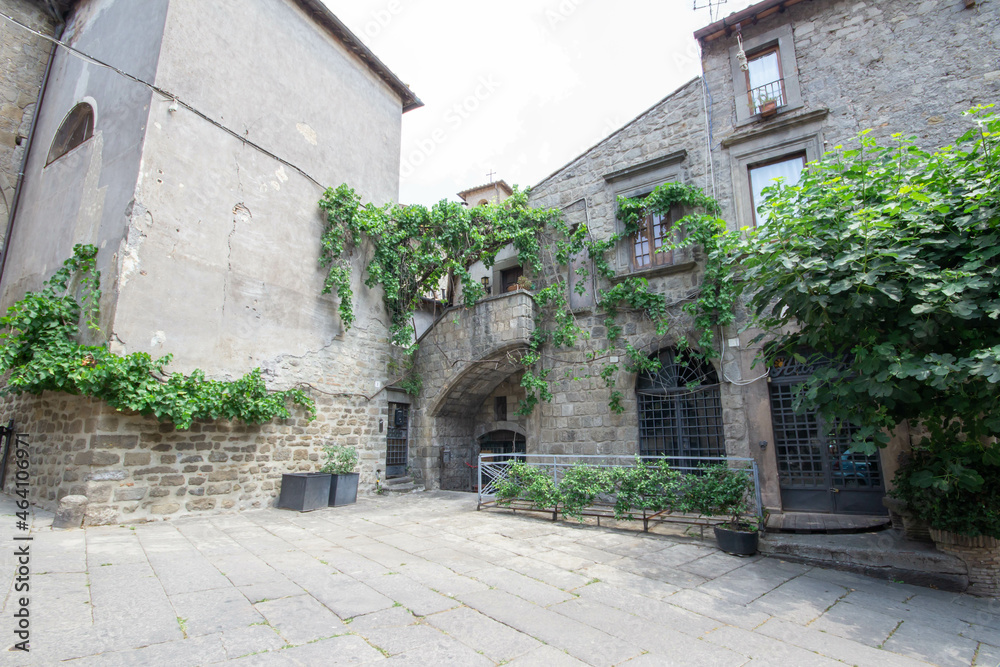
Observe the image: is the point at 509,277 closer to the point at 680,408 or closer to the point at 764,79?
the point at 680,408

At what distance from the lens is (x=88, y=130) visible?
805cm

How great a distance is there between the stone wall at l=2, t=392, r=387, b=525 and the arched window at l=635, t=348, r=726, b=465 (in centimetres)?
586

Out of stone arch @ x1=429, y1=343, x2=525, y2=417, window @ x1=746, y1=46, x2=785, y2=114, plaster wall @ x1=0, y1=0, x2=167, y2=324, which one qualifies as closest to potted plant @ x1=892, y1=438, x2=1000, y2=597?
window @ x1=746, y1=46, x2=785, y2=114

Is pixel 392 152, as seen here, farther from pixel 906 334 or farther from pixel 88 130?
pixel 906 334

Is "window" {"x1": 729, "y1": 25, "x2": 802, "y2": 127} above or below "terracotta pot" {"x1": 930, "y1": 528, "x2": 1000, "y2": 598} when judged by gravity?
above

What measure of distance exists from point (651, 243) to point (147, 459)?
8.44m

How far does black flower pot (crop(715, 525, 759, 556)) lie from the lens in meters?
5.20

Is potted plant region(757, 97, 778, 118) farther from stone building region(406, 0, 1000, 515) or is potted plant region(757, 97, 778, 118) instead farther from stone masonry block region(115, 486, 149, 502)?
stone masonry block region(115, 486, 149, 502)

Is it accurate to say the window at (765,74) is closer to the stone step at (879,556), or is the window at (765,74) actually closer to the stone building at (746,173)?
the stone building at (746,173)

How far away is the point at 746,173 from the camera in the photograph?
8.00 meters

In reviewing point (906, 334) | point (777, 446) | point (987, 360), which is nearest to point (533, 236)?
point (777, 446)

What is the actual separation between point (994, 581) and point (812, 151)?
6.00 metres

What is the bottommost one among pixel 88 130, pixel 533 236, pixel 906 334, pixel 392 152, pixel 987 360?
pixel 987 360

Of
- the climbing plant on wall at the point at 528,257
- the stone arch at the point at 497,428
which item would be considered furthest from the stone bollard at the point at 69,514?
the stone arch at the point at 497,428
